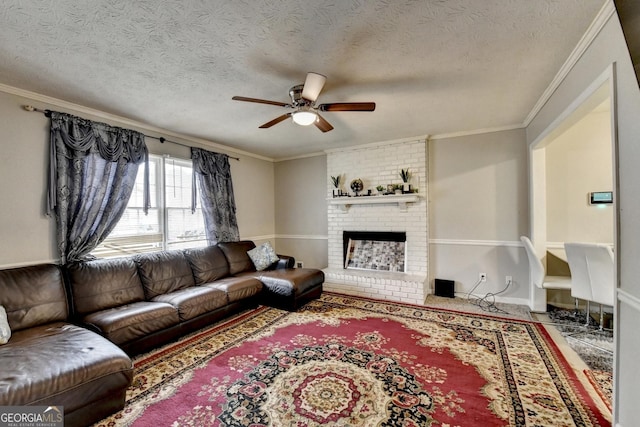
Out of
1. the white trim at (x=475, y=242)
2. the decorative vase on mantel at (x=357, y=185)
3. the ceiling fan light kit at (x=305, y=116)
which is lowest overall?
the white trim at (x=475, y=242)

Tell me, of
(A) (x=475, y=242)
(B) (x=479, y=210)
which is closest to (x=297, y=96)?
(B) (x=479, y=210)

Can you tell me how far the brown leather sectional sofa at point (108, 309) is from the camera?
165cm

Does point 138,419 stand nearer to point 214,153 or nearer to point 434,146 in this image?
point 214,153

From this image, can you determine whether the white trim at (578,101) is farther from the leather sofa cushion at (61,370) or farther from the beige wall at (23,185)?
the beige wall at (23,185)

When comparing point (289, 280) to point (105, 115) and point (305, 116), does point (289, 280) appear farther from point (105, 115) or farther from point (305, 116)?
point (105, 115)

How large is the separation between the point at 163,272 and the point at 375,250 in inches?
129

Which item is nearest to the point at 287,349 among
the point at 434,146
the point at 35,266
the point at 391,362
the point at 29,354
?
the point at 391,362

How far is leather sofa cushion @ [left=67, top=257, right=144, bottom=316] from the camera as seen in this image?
8.88 ft

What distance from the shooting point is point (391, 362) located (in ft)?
7.91

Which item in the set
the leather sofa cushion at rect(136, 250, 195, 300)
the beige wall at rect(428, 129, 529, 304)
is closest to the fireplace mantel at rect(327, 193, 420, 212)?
the beige wall at rect(428, 129, 529, 304)

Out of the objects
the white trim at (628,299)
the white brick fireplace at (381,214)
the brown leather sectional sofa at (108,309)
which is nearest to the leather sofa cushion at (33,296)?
the brown leather sectional sofa at (108,309)

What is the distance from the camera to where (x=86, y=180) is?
304cm

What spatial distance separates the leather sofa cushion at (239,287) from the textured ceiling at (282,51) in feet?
6.96

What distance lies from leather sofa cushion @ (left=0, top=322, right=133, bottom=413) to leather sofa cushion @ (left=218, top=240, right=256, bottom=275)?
2230mm
